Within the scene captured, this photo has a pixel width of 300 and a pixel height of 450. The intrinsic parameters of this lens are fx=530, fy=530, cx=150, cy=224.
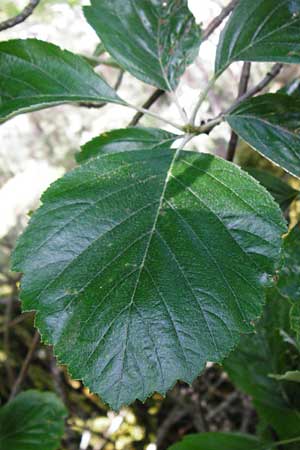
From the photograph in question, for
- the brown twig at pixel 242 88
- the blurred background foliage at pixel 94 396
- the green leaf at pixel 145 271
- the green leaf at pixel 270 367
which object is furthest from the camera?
the blurred background foliage at pixel 94 396

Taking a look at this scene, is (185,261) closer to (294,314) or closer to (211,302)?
(211,302)

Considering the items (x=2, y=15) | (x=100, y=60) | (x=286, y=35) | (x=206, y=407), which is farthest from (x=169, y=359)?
(x=2, y=15)

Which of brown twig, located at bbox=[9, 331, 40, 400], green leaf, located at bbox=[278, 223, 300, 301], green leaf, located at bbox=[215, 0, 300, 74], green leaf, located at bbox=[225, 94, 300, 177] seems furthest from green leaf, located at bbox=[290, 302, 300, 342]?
brown twig, located at bbox=[9, 331, 40, 400]

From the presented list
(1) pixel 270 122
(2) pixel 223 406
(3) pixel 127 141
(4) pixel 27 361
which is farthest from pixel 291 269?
(2) pixel 223 406

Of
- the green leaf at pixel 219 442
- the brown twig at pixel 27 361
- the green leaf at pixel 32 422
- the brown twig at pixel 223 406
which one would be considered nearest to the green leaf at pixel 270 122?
the green leaf at pixel 219 442

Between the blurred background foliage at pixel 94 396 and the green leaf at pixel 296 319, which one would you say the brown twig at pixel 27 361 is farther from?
the green leaf at pixel 296 319

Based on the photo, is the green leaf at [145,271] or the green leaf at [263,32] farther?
the green leaf at [263,32]
